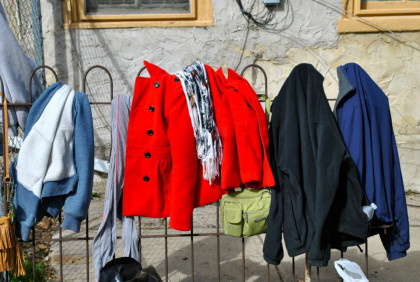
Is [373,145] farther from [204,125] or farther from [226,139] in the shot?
[204,125]

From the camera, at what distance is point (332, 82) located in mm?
6516

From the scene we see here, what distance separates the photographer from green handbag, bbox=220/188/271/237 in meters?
3.15

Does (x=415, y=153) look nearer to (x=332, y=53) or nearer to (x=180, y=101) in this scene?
(x=332, y=53)

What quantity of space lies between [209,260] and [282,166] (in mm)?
1828

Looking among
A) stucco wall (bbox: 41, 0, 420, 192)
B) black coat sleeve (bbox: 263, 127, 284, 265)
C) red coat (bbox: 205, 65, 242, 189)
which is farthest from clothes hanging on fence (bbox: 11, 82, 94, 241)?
stucco wall (bbox: 41, 0, 420, 192)

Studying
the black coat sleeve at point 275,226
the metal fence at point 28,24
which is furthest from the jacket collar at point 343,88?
the metal fence at point 28,24

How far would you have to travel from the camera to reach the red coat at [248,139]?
3.11 metres

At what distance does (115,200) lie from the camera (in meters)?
3.19

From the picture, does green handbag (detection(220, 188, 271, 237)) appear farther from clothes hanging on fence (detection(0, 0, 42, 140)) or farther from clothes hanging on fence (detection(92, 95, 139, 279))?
→ clothes hanging on fence (detection(0, 0, 42, 140))

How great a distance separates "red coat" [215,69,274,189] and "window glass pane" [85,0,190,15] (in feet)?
11.8

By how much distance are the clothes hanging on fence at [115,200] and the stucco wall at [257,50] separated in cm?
326

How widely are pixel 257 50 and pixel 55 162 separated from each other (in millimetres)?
3929

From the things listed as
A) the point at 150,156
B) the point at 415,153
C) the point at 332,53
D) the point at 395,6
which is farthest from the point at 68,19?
the point at 415,153

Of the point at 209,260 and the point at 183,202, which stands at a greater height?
the point at 183,202
